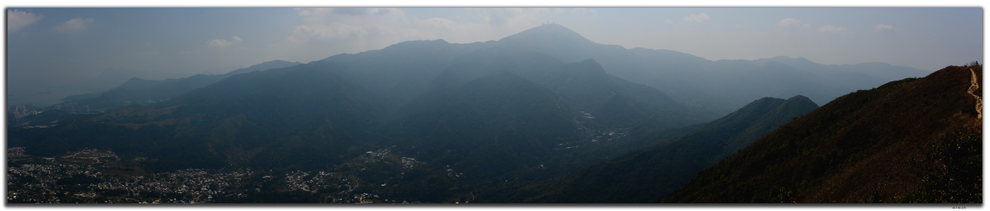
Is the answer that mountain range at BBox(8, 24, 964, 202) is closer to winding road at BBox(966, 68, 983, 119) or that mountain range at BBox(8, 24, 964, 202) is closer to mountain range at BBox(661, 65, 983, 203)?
mountain range at BBox(661, 65, 983, 203)

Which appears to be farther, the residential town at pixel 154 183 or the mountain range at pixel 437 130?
the mountain range at pixel 437 130

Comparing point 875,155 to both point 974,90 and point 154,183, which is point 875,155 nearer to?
point 974,90

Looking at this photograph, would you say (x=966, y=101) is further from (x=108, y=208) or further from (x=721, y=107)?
(x=721, y=107)

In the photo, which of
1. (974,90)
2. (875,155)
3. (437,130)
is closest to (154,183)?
(437,130)

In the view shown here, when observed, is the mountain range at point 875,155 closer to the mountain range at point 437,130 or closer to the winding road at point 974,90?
the winding road at point 974,90

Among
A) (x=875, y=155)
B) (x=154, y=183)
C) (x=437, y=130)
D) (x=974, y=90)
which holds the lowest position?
(x=875, y=155)

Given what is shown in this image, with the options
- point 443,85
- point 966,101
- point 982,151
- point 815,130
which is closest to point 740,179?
point 815,130

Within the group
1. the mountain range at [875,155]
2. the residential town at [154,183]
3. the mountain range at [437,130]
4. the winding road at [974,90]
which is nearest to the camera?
the mountain range at [875,155]

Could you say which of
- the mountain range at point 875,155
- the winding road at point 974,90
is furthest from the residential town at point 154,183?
the winding road at point 974,90

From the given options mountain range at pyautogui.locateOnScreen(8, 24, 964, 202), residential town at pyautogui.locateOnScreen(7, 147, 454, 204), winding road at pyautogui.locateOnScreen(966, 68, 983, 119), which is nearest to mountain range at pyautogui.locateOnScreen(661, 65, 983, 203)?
winding road at pyautogui.locateOnScreen(966, 68, 983, 119)

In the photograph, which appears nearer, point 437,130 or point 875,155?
point 875,155

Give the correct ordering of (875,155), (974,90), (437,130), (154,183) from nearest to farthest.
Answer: (974,90), (875,155), (154,183), (437,130)
